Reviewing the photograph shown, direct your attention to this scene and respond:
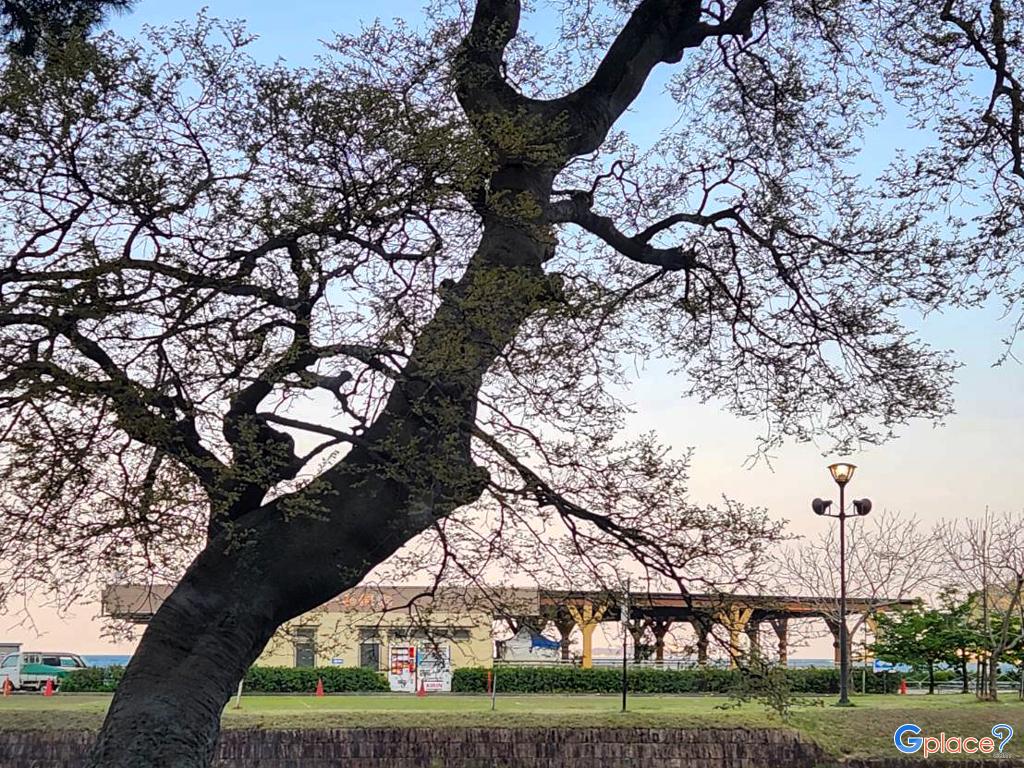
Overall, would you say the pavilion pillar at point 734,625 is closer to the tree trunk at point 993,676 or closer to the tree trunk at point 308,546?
the tree trunk at point 308,546

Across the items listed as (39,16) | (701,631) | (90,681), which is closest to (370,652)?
(701,631)

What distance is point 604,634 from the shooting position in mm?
5164

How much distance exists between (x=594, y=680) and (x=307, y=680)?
4952 mm

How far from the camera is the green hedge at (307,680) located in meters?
18.4

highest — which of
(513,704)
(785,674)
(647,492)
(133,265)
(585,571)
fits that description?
(133,265)

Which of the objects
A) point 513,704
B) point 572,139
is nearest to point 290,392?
point 572,139

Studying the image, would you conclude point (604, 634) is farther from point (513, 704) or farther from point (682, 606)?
Result: point (513, 704)

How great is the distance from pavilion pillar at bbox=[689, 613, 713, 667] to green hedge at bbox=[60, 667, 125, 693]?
14.9 metres

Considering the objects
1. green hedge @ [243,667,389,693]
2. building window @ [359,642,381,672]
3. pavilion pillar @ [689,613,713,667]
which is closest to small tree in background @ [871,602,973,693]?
green hedge @ [243,667,389,693]

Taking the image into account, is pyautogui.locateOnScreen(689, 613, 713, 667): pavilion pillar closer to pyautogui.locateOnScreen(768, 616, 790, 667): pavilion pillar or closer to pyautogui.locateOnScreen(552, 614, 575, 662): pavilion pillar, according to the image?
pyautogui.locateOnScreen(768, 616, 790, 667): pavilion pillar

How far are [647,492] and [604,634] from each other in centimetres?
125

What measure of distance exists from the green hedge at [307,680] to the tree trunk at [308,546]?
15166 millimetres

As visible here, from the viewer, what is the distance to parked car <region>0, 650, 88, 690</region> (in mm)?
20688

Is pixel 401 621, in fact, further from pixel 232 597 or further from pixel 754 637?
pixel 754 637
